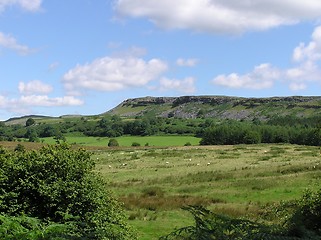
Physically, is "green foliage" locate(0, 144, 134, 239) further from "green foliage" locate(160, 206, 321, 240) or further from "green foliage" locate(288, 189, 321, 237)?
"green foliage" locate(160, 206, 321, 240)

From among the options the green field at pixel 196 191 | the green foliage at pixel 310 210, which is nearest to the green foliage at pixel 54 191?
the green field at pixel 196 191

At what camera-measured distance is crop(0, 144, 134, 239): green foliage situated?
18.3 metres

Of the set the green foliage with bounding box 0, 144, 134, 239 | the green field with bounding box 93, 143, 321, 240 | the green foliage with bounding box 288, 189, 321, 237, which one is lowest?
the green field with bounding box 93, 143, 321, 240

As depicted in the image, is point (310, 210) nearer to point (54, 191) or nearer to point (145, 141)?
point (54, 191)

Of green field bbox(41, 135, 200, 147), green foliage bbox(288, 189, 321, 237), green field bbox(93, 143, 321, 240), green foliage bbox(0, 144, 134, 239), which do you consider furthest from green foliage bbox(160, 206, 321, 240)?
green field bbox(41, 135, 200, 147)

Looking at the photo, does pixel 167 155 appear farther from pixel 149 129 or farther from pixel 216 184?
pixel 149 129

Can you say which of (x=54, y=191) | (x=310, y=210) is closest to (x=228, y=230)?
(x=310, y=210)

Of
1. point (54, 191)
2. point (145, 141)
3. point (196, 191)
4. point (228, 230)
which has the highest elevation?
point (228, 230)

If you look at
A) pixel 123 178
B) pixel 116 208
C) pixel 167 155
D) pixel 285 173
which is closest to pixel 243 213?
pixel 116 208

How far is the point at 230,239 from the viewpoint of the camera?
226 inches

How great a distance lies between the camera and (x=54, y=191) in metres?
18.2

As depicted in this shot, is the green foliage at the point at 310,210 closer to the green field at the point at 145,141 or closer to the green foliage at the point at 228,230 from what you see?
the green foliage at the point at 228,230

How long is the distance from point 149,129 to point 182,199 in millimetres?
143409

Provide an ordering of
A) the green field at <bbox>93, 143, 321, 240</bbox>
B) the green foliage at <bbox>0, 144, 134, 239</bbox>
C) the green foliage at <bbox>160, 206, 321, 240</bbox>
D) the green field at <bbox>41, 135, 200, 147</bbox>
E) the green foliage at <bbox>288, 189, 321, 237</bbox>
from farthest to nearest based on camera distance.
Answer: the green field at <bbox>41, 135, 200, 147</bbox> < the green field at <bbox>93, 143, 321, 240</bbox> < the green foliage at <bbox>0, 144, 134, 239</bbox> < the green foliage at <bbox>288, 189, 321, 237</bbox> < the green foliage at <bbox>160, 206, 321, 240</bbox>
